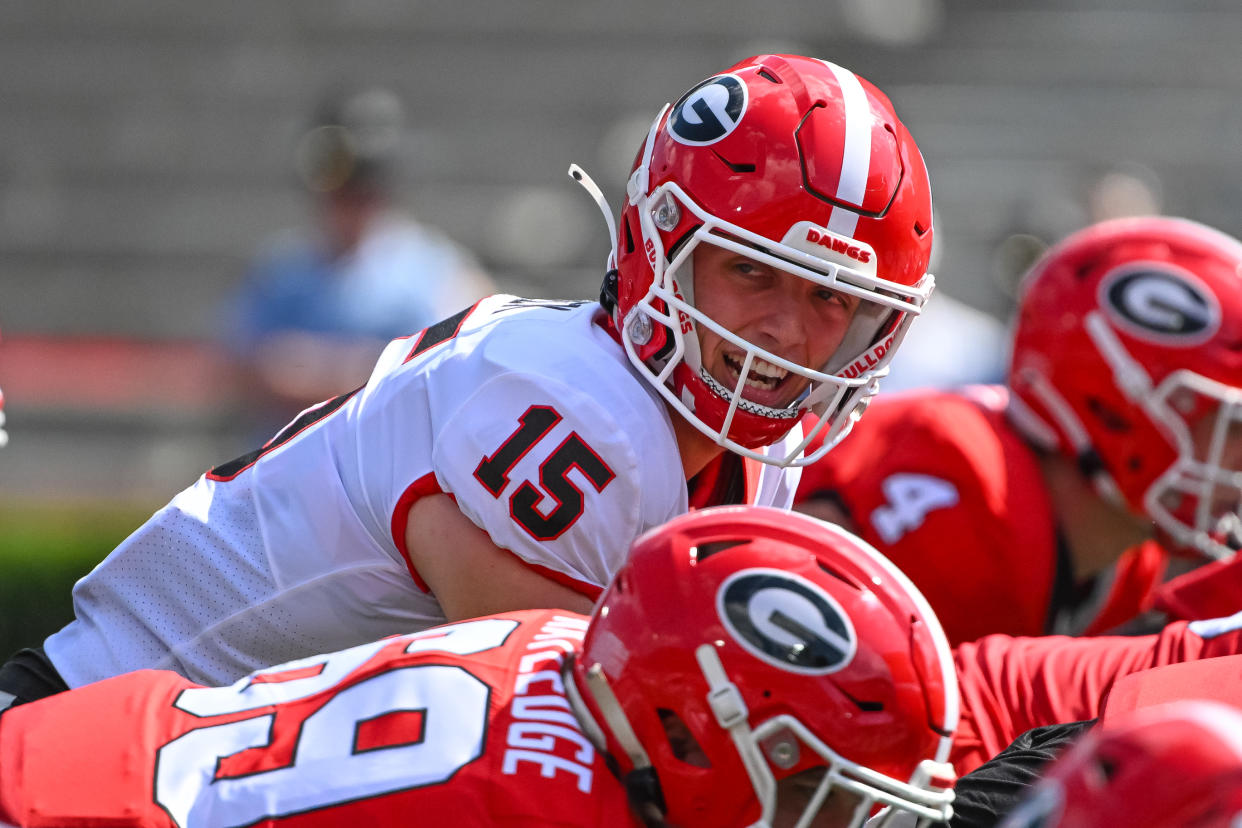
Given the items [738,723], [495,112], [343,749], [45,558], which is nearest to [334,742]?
[343,749]

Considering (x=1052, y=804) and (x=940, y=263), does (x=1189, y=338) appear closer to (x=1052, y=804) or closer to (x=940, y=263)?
(x=1052, y=804)

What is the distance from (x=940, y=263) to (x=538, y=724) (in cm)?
784

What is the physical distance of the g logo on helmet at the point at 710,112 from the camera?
2.65 m

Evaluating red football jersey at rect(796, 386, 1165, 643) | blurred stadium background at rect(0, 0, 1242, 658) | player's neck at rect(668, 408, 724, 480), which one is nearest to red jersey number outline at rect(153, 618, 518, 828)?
player's neck at rect(668, 408, 724, 480)

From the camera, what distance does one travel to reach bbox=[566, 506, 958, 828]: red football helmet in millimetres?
2006

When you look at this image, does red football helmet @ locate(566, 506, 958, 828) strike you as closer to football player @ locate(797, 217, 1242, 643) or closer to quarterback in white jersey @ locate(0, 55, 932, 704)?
quarterback in white jersey @ locate(0, 55, 932, 704)

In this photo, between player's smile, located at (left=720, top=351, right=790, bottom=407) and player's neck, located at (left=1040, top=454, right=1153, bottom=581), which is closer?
player's smile, located at (left=720, top=351, right=790, bottom=407)

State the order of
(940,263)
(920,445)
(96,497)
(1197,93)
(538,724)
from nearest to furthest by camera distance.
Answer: (538,724)
(920,445)
(96,497)
(940,263)
(1197,93)

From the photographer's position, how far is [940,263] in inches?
374

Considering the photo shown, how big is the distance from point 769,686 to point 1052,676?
3.27ft

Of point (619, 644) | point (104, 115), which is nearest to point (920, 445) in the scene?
point (619, 644)

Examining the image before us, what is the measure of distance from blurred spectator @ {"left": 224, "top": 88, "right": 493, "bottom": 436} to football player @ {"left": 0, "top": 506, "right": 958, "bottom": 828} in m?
3.65

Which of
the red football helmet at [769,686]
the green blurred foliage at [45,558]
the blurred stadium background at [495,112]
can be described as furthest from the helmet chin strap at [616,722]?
the blurred stadium background at [495,112]

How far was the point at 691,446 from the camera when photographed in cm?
269
